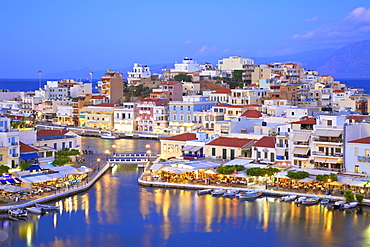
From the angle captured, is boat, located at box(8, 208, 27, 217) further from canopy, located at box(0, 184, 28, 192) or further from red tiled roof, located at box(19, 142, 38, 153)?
red tiled roof, located at box(19, 142, 38, 153)

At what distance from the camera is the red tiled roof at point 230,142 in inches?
1289

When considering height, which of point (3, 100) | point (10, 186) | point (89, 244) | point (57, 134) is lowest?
point (89, 244)

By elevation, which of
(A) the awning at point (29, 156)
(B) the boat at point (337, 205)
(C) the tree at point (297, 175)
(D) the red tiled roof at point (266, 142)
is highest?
(D) the red tiled roof at point (266, 142)

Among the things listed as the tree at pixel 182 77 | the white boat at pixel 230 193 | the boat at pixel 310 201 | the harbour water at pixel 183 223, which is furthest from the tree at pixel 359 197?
the tree at pixel 182 77

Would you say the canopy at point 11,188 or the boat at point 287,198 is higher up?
the canopy at point 11,188

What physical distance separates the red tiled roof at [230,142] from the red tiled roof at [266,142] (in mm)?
865

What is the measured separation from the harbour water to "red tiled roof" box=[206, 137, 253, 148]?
6038 millimetres

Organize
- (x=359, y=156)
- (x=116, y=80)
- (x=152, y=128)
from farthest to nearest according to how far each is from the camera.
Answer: (x=116, y=80) < (x=152, y=128) < (x=359, y=156)

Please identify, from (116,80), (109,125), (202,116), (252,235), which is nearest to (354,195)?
(252,235)

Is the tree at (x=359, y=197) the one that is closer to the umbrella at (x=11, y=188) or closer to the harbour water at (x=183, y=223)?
the harbour water at (x=183, y=223)

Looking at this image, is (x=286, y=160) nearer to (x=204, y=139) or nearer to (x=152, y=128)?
(x=204, y=139)

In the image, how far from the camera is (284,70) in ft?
227

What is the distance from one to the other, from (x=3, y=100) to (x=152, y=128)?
30961mm

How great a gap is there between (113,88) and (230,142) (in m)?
35.1
